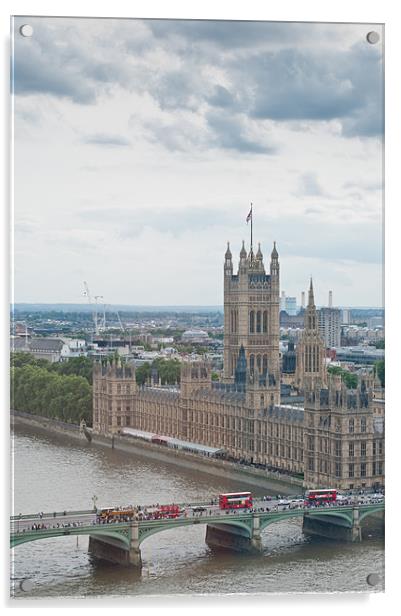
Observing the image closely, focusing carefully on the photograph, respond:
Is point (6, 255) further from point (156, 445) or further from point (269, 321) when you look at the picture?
point (269, 321)

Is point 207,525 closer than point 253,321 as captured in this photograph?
Yes

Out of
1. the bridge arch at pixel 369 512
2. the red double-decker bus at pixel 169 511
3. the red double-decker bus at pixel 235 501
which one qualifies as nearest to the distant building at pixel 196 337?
the red double-decker bus at pixel 235 501

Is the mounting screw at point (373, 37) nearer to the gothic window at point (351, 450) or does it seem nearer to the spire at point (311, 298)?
the spire at point (311, 298)

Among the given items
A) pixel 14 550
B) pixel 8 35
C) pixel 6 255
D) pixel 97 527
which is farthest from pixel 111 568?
pixel 8 35

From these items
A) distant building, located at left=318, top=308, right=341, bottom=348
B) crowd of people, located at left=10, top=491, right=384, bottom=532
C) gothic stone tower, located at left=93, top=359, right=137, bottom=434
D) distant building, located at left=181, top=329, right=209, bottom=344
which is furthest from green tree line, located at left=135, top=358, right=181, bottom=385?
crowd of people, located at left=10, top=491, right=384, bottom=532

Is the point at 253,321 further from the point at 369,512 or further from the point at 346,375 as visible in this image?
the point at 369,512

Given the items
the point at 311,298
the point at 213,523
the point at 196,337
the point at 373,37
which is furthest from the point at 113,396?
the point at 373,37
